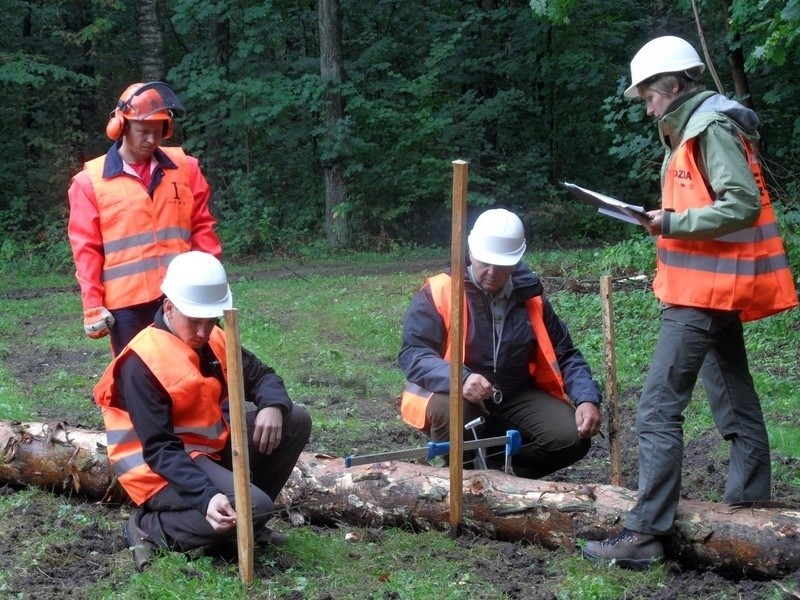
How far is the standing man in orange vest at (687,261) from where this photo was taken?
3852 millimetres

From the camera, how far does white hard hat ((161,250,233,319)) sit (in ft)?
13.4

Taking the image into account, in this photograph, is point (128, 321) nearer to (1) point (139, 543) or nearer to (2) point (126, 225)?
(2) point (126, 225)

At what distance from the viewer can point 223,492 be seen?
4062 millimetres

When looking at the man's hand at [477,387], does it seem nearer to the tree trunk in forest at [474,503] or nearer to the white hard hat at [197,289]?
the tree trunk in forest at [474,503]

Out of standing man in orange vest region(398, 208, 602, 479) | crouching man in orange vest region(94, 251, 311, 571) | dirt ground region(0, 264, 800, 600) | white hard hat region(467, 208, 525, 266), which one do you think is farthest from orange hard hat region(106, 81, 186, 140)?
dirt ground region(0, 264, 800, 600)

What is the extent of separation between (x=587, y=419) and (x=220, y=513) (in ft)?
6.18

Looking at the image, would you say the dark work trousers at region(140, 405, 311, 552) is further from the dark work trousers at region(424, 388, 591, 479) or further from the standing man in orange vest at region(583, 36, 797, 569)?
the standing man in orange vest at region(583, 36, 797, 569)

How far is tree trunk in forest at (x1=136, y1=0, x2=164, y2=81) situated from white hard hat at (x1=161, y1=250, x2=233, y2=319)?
13635 mm

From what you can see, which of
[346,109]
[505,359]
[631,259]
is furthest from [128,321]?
[346,109]

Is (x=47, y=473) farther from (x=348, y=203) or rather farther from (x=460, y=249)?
(x=348, y=203)

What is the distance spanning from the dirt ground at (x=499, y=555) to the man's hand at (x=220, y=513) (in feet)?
1.04

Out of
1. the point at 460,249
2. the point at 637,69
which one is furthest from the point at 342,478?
the point at 637,69

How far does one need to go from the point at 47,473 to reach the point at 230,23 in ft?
53.9

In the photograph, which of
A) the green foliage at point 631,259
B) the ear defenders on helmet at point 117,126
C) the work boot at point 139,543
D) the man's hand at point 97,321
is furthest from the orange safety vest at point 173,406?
the green foliage at point 631,259
